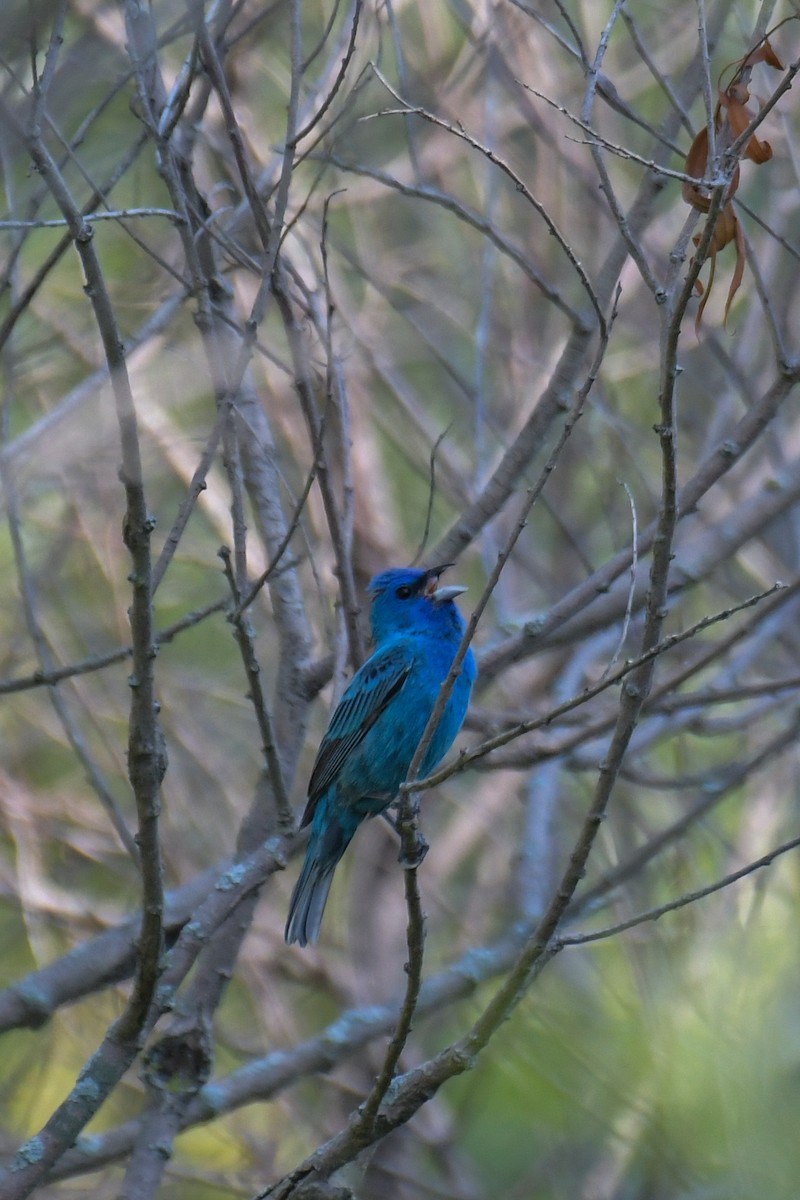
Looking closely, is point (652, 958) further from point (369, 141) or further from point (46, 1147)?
point (369, 141)

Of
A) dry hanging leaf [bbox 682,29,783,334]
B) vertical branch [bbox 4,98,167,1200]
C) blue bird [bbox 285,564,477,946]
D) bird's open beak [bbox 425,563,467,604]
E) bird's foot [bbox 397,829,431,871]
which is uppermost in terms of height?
bird's open beak [bbox 425,563,467,604]

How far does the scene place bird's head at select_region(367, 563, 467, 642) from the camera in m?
5.89

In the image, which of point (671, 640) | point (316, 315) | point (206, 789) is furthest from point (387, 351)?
point (671, 640)

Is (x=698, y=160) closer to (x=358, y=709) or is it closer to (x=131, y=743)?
(x=131, y=743)

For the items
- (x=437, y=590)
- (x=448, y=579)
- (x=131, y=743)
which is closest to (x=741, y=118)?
(x=131, y=743)

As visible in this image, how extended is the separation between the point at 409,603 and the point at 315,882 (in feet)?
4.20

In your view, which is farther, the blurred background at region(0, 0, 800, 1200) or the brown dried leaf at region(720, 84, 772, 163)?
the blurred background at region(0, 0, 800, 1200)

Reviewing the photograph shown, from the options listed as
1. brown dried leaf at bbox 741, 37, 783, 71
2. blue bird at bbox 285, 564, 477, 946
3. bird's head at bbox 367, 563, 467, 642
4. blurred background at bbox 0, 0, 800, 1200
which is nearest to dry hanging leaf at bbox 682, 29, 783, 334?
brown dried leaf at bbox 741, 37, 783, 71

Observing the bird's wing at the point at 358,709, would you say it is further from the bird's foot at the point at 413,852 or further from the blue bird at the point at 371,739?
the bird's foot at the point at 413,852

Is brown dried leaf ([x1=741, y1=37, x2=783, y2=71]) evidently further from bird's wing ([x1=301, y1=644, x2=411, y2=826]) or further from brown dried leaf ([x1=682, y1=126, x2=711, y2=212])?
bird's wing ([x1=301, y1=644, x2=411, y2=826])

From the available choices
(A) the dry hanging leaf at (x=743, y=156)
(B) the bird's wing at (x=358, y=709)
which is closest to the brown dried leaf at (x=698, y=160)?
(A) the dry hanging leaf at (x=743, y=156)

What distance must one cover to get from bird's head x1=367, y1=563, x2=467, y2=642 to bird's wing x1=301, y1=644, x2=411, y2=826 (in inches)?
9.4

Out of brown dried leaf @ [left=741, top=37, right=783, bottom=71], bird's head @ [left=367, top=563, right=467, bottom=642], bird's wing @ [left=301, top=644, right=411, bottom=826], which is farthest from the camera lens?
bird's head @ [left=367, top=563, right=467, bottom=642]

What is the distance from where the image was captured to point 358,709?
567 cm
